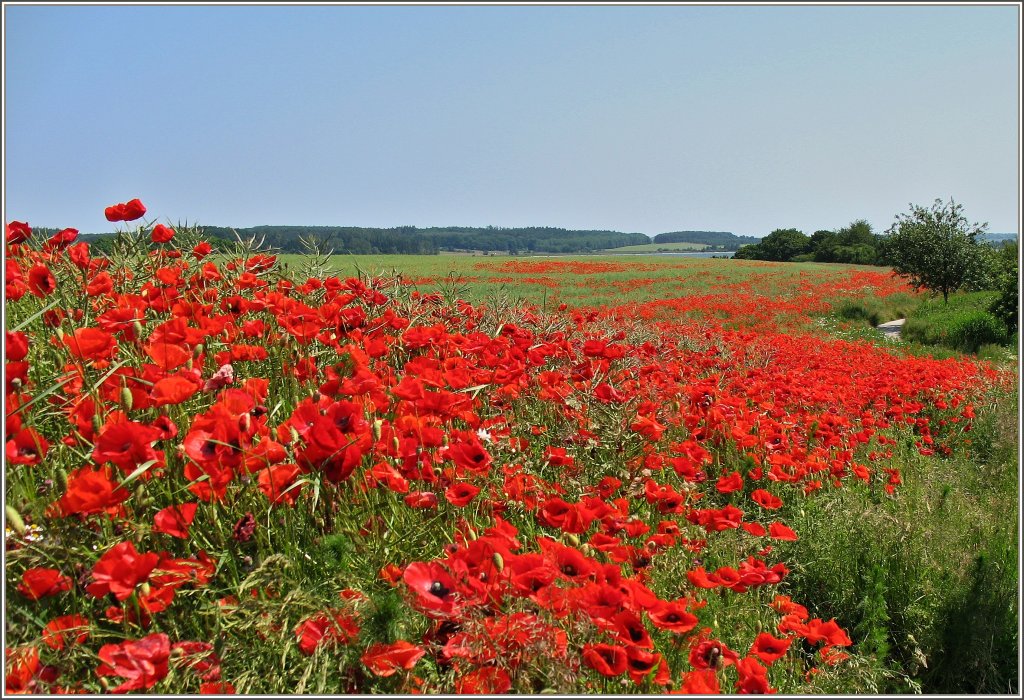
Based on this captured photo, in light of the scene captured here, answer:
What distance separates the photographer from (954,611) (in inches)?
102

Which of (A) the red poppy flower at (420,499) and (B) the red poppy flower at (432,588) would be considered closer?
(B) the red poppy flower at (432,588)

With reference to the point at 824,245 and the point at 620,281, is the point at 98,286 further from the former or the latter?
the point at 824,245

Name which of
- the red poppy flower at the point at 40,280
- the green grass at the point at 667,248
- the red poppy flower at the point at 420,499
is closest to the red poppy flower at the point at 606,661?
the red poppy flower at the point at 420,499

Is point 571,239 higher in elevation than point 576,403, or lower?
higher

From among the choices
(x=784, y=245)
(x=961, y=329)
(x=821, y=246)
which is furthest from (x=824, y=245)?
(x=961, y=329)

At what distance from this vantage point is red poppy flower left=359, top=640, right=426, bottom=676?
4.16 ft

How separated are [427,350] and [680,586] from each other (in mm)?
1727

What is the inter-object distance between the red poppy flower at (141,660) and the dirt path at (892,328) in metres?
16.7

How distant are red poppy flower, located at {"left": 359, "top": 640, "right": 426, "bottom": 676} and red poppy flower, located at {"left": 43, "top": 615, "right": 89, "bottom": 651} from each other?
70cm

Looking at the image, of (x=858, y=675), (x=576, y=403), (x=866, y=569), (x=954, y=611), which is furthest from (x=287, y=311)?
(x=954, y=611)

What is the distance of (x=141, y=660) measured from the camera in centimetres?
127

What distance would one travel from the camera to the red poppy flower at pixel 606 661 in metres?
1.24

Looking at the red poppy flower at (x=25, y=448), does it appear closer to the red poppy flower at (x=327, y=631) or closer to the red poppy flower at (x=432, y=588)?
the red poppy flower at (x=327, y=631)

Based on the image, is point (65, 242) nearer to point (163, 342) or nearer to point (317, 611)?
point (163, 342)
